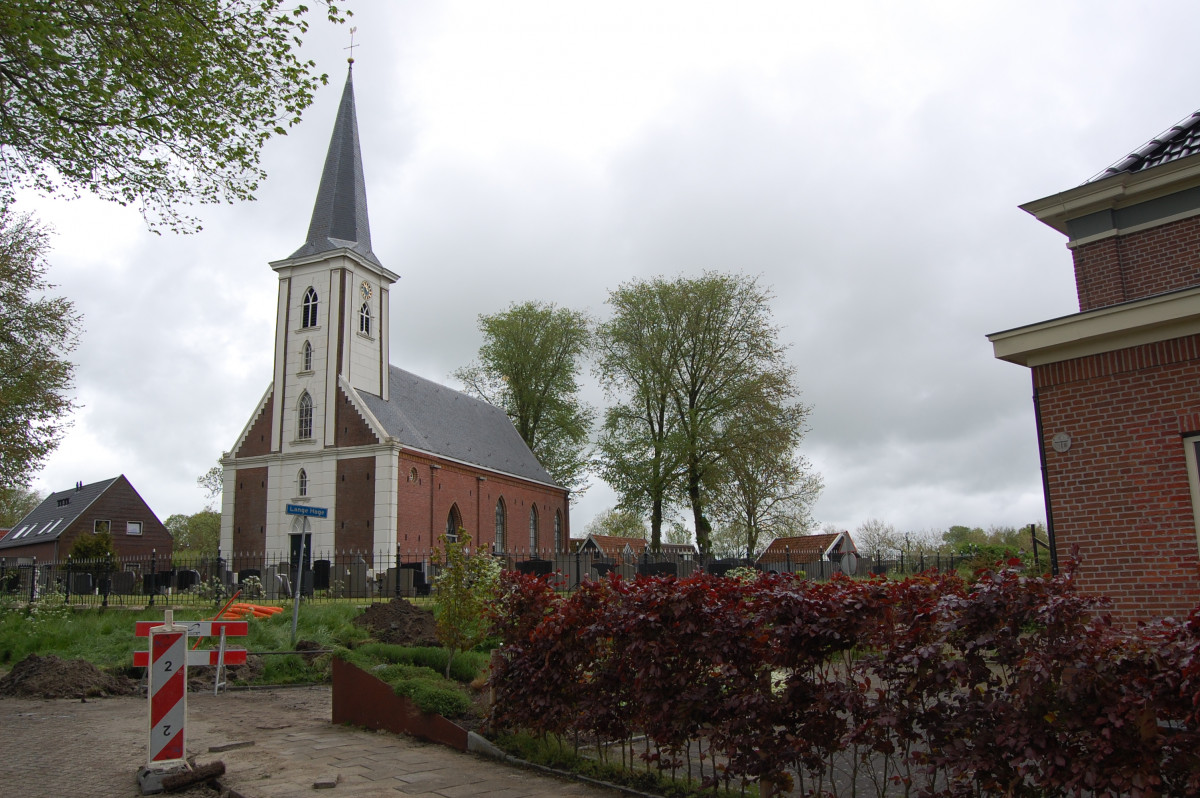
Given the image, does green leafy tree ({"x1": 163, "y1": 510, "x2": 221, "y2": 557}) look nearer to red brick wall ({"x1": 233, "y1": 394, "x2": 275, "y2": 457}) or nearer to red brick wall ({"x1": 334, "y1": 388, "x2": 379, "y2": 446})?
red brick wall ({"x1": 233, "y1": 394, "x2": 275, "y2": 457})

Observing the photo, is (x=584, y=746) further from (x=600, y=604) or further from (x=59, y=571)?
(x=59, y=571)

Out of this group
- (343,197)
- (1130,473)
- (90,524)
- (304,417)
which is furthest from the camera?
(90,524)

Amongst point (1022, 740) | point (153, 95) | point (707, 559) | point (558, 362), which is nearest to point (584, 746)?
point (1022, 740)

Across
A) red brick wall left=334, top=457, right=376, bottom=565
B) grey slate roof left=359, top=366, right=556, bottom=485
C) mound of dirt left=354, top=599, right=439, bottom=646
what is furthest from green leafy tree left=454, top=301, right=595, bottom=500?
mound of dirt left=354, top=599, right=439, bottom=646

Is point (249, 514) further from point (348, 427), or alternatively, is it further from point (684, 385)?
point (684, 385)

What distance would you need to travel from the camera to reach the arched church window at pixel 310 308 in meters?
35.2

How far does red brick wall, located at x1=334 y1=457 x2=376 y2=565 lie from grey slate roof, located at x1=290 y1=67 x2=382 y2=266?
938 centimetres

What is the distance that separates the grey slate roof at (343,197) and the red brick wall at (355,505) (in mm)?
9384

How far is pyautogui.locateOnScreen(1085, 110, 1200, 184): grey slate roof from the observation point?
1273 cm

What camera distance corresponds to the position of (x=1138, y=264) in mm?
12523

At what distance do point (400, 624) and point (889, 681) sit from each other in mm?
11147

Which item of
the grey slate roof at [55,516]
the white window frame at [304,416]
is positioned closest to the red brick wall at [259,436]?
the white window frame at [304,416]

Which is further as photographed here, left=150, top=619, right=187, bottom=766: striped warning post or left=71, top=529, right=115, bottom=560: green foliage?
left=71, top=529, right=115, bottom=560: green foliage

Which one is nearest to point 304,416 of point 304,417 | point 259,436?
point 304,417
